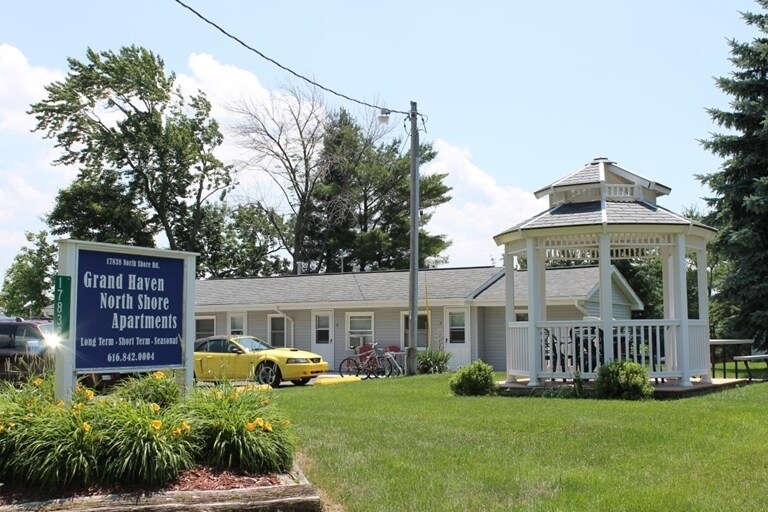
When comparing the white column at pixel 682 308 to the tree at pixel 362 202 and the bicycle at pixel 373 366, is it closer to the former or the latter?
the bicycle at pixel 373 366

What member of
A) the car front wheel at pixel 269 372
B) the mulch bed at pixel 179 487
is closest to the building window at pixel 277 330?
the car front wheel at pixel 269 372

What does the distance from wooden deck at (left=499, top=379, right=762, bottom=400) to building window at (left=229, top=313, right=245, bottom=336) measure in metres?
16.5

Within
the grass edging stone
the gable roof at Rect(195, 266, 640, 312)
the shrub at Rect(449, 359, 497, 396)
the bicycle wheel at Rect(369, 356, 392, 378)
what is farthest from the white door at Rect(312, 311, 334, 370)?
the grass edging stone

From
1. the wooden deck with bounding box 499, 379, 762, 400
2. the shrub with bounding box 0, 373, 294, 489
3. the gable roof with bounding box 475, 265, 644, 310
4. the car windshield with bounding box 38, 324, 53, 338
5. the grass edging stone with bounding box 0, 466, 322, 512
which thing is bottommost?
the grass edging stone with bounding box 0, 466, 322, 512

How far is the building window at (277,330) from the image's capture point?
29516 mm

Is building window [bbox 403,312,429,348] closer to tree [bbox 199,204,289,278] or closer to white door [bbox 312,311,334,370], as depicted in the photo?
white door [bbox 312,311,334,370]

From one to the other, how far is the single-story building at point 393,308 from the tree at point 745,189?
3.46m

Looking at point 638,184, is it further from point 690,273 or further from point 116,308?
point 690,273

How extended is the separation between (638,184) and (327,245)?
32274mm

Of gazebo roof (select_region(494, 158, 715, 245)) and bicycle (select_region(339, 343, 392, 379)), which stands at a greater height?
gazebo roof (select_region(494, 158, 715, 245))

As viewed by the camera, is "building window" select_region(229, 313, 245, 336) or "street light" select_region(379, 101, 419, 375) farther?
"building window" select_region(229, 313, 245, 336)

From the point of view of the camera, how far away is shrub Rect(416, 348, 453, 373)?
23.2m

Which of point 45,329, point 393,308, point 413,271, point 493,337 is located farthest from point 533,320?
point 393,308

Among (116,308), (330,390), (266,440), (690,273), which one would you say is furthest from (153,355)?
(690,273)
